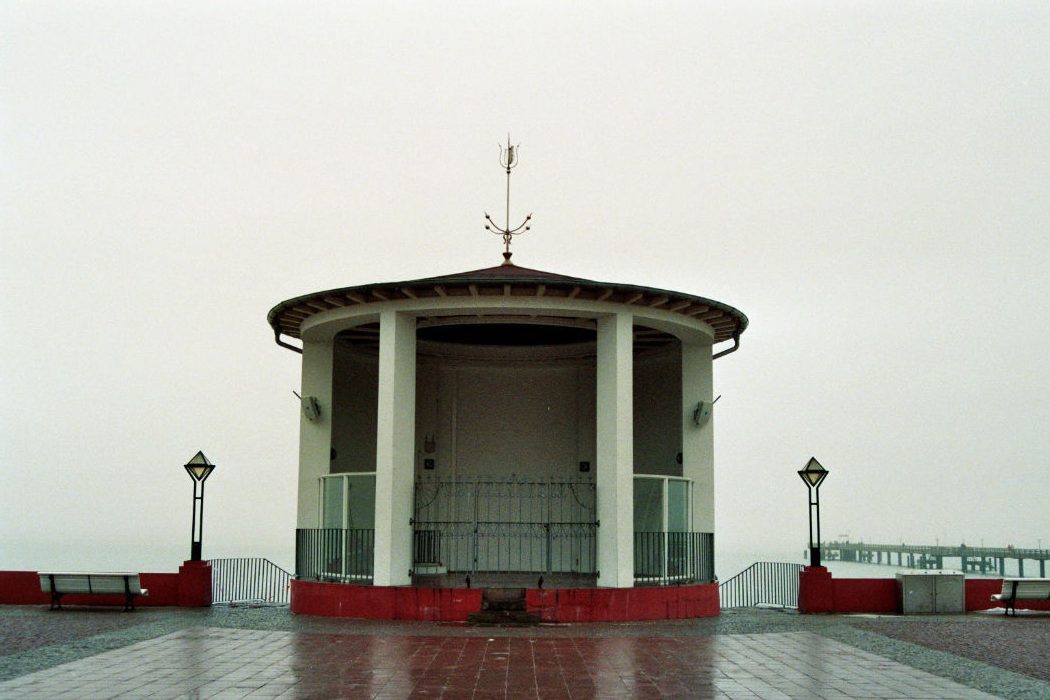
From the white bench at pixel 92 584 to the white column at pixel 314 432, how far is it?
3.17 metres

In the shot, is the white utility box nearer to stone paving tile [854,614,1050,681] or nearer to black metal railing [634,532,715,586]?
stone paving tile [854,614,1050,681]

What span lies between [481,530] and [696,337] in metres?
6.04

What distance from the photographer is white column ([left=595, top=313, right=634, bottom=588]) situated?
17.8 metres

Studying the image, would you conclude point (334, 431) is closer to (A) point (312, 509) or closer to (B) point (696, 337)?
(A) point (312, 509)

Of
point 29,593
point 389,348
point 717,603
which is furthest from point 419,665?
point 29,593

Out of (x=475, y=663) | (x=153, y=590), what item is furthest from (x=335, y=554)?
(x=475, y=663)

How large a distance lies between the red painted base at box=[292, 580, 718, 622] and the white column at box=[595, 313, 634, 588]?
41 centimetres

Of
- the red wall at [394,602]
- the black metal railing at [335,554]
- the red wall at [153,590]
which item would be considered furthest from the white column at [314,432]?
the red wall at [394,602]

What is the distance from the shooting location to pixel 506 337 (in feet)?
75.7

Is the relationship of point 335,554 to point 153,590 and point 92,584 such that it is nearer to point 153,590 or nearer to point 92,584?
point 153,590

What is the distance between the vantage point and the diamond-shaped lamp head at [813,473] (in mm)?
19531

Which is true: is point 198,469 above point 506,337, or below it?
below

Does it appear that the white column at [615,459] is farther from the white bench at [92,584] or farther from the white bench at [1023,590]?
the white bench at [92,584]

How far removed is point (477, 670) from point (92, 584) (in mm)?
10069
